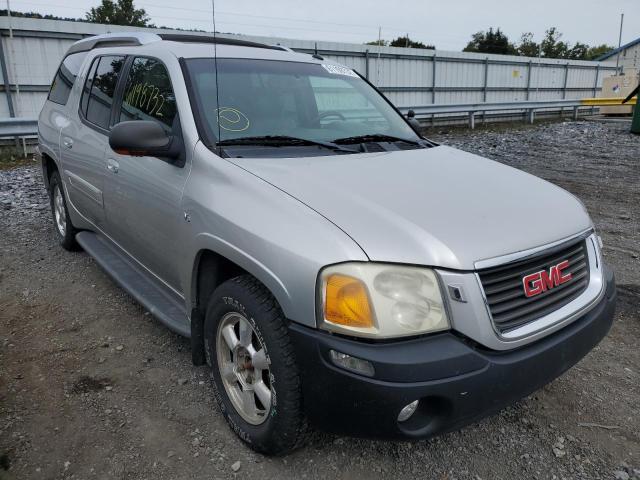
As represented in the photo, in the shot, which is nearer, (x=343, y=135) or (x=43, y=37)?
(x=343, y=135)

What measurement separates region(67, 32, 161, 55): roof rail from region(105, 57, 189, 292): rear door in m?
0.22

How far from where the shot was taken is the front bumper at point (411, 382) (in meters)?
1.79

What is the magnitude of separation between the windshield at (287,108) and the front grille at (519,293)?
1.20 m

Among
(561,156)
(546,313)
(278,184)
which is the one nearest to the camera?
(546,313)

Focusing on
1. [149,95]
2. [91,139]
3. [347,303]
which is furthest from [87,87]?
[347,303]

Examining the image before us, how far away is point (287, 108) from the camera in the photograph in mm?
3084

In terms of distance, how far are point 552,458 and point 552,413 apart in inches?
13.8

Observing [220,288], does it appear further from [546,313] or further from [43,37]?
[43,37]

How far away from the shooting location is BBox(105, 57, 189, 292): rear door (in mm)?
2717

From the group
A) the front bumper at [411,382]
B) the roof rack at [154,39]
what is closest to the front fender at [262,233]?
the front bumper at [411,382]

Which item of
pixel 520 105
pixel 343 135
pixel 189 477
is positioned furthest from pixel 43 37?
pixel 520 105

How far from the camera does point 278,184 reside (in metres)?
2.27

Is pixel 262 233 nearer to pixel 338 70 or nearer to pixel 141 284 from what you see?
pixel 141 284

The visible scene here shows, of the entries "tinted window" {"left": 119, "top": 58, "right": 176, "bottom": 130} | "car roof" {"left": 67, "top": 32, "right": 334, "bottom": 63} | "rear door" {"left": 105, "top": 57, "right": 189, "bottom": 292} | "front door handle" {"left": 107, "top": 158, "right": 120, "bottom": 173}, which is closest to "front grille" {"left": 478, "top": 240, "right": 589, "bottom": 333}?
"rear door" {"left": 105, "top": 57, "right": 189, "bottom": 292}
